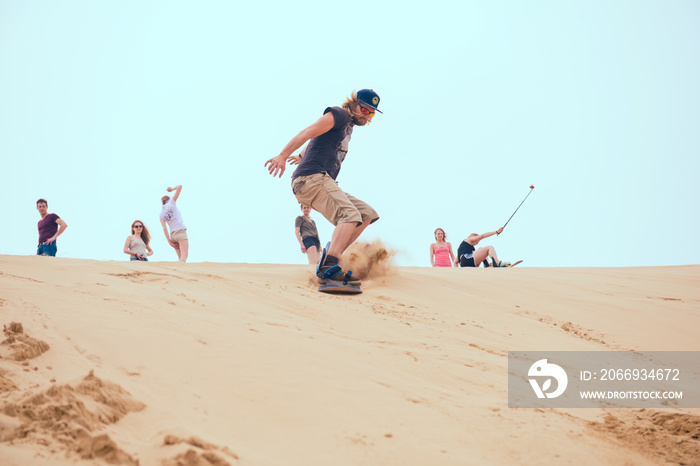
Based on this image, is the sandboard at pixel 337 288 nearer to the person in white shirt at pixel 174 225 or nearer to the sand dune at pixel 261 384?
the sand dune at pixel 261 384

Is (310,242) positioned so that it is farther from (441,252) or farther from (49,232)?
(49,232)

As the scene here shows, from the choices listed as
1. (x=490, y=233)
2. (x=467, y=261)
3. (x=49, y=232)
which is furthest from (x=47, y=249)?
(x=490, y=233)

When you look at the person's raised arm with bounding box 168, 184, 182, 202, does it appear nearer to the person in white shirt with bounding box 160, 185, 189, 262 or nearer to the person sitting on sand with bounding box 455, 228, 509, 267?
the person in white shirt with bounding box 160, 185, 189, 262

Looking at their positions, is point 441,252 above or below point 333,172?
below

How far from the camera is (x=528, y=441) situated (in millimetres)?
2145

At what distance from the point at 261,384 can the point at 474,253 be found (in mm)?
7771

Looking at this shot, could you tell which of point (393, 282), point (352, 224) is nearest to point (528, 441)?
point (352, 224)

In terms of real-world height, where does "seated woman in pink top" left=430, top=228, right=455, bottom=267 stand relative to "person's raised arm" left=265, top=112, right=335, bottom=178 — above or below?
below

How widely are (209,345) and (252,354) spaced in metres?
0.21

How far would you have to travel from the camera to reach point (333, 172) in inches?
205

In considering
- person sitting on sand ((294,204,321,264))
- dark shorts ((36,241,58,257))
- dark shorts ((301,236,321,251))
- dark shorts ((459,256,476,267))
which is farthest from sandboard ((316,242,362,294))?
dark shorts ((36,241,58,257))

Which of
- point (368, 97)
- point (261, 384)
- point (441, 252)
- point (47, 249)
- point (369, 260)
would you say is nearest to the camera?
point (261, 384)

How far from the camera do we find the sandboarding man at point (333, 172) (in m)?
4.77

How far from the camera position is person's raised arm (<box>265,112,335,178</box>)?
184 inches
